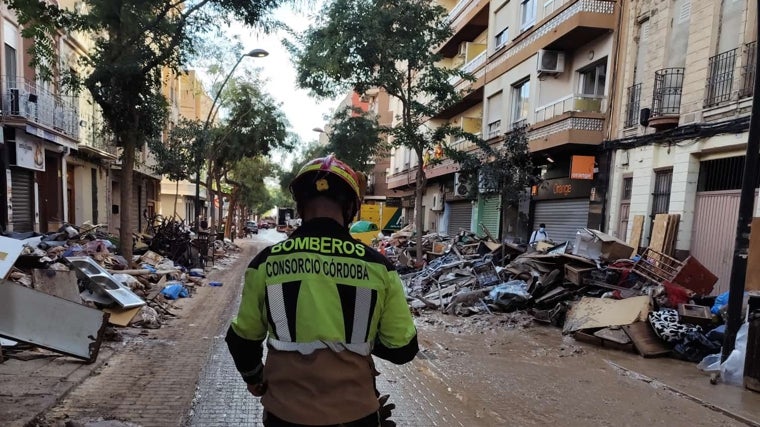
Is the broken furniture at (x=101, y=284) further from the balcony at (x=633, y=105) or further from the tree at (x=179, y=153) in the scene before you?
the tree at (x=179, y=153)

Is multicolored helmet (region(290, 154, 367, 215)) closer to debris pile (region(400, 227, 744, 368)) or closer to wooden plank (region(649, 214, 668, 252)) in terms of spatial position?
debris pile (region(400, 227, 744, 368))

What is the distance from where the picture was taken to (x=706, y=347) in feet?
21.6

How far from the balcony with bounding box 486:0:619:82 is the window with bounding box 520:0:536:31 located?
558 millimetres

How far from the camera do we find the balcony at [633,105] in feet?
38.9

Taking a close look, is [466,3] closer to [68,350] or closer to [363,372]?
[68,350]

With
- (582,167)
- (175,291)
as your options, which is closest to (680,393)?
(175,291)

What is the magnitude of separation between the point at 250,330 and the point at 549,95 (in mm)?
15622

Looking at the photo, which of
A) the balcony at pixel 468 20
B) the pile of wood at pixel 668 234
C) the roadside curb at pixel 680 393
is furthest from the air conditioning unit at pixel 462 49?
the roadside curb at pixel 680 393

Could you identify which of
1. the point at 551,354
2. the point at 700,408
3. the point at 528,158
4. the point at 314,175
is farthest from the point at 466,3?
the point at 314,175

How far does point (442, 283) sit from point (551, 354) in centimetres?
472

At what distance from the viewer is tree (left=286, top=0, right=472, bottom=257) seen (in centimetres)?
1317

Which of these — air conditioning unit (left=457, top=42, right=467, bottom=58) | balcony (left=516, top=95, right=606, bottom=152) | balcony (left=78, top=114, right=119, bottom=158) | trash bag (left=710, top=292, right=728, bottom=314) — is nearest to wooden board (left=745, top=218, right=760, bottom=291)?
trash bag (left=710, top=292, right=728, bottom=314)

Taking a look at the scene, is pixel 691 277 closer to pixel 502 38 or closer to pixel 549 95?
pixel 549 95

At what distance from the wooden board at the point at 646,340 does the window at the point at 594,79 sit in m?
8.64
